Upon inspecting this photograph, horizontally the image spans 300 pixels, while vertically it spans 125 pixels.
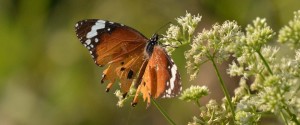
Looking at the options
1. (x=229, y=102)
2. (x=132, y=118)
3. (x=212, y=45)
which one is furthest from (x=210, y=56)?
(x=132, y=118)

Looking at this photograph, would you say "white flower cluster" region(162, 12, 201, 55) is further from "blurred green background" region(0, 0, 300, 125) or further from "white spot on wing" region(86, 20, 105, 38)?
"blurred green background" region(0, 0, 300, 125)

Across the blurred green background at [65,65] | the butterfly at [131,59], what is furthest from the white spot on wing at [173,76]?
the blurred green background at [65,65]

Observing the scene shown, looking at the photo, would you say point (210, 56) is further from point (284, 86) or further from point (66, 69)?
point (66, 69)

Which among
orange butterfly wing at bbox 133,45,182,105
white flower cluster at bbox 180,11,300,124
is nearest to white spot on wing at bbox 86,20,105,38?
orange butterfly wing at bbox 133,45,182,105

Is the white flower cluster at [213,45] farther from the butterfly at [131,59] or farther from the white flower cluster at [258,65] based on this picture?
the butterfly at [131,59]

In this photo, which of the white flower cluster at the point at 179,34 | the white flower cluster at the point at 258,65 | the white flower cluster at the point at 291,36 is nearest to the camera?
the white flower cluster at the point at 258,65
